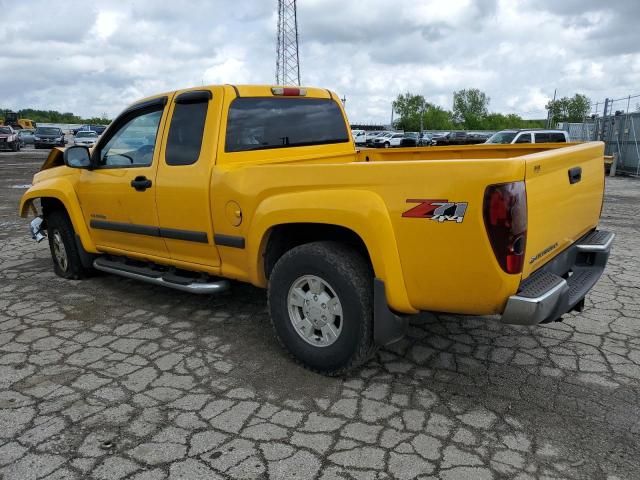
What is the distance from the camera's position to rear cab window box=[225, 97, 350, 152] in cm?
393

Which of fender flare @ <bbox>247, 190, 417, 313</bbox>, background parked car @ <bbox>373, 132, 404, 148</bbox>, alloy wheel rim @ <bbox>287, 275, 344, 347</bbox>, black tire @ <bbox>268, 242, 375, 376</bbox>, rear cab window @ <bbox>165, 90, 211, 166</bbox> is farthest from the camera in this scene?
background parked car @ <bbox>373, 132, 404, 148</bbox>

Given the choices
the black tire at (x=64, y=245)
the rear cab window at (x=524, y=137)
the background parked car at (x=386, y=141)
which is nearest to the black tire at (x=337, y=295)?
the black tire at (x=64, y=245)

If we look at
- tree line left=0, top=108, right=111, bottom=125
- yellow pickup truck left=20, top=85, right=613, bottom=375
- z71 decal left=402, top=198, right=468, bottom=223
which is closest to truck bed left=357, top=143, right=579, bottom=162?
yellow pickup truck left=20, top=85, right=613, bottom=375

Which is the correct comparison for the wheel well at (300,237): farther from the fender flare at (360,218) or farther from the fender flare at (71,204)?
the fender flare at (71,204)

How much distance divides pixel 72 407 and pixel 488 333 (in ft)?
9.52

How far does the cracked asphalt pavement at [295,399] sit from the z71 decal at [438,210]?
1113 mm

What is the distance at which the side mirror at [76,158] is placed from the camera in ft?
15.3

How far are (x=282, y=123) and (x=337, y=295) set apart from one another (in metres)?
1.76

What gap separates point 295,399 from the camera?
3098 mm

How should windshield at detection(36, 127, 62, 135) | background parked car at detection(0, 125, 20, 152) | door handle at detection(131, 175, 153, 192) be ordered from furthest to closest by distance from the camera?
windshield at detection(36, 127, 62, 135) < background parked car at detection(0, 125, 20, 152) < door handle at detection(131, 175, 153, 192)

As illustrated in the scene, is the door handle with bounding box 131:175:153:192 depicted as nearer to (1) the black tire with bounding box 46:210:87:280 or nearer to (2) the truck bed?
(1) the black tire with bounding box 46:210:87:280

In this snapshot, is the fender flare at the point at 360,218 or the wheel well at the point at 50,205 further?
the wheel well at the point at 50,205

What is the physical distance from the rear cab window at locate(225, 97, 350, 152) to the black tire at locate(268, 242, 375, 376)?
1.11 meters

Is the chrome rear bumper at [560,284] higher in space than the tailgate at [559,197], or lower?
lower
